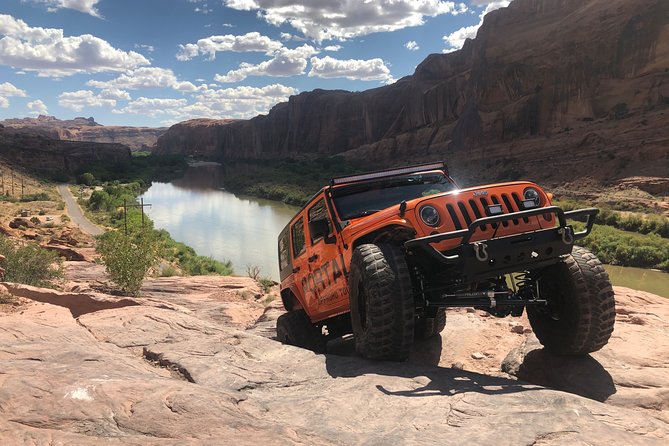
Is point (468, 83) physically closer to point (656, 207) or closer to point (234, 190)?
point (234, 190)

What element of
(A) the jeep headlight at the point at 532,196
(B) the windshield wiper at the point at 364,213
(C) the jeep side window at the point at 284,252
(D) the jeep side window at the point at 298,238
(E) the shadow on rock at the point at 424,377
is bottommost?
(E) the shadow on rock at the point at 424,377

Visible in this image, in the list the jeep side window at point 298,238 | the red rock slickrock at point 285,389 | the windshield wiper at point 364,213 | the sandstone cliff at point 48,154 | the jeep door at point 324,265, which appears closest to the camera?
the red rock slickrock at point 285,389

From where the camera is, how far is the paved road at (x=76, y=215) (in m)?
44.6

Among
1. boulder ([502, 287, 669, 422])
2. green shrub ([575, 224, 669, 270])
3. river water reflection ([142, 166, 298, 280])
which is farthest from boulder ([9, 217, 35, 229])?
boulder ([502, 287, 669, 422])

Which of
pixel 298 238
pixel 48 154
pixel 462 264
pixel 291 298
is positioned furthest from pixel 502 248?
pixel 48 154

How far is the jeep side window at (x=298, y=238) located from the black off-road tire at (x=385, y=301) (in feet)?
7.97

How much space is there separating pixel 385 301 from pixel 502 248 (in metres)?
1.17

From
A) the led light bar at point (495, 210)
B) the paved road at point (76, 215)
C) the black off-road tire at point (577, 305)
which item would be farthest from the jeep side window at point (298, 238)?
the paved road at point (76, 215)

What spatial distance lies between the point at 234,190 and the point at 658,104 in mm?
67994

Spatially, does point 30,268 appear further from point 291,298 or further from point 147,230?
point 147,230

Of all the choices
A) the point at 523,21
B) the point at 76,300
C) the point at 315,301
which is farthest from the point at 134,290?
the point at 523,21

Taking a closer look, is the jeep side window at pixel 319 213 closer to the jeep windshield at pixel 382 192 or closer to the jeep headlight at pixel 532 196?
the jeep windshield at pixel 382 192

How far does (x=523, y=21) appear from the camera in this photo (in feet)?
223

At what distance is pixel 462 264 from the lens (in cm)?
433
